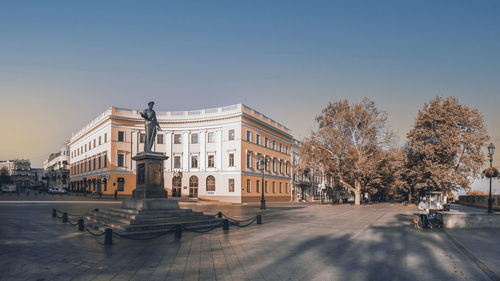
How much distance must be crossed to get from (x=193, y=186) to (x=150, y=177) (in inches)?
1543

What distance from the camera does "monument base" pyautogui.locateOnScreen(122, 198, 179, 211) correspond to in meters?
18.4

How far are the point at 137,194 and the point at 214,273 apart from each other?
11.6 metres

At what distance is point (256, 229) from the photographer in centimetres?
1869

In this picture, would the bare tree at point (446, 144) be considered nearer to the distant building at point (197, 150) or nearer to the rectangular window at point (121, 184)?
the distant building at point (197, 150)

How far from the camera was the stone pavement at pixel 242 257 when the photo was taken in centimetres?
901

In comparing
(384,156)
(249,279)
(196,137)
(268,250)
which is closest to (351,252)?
(268,250)

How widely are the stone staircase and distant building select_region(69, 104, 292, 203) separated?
34048 millimetres

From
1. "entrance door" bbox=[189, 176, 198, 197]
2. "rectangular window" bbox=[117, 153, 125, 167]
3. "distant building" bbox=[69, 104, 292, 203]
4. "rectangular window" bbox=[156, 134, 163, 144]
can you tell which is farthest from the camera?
"rectangular window" bbox=[156, 134, 163, 144]

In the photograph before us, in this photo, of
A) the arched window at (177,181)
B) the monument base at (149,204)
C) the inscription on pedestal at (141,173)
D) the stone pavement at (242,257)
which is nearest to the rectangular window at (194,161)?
the arched window at (177,181)

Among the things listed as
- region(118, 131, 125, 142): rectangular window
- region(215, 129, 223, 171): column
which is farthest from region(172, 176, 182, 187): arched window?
region(118, 131, 125, 142): rectangular window

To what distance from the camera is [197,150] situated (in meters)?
59.0

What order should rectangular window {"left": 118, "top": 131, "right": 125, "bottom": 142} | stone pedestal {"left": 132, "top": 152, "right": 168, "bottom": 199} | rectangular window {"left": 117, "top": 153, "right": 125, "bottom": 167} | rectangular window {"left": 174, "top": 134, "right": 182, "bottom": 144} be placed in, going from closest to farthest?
stone pedestal {"left": 132, "top": 152, "right": 168, "bottom": 199}
rectangular window {"left": 117, "top": 153, "right": 125, "bottom": 167}
rectangular window {"left": 118, "top": 131, "right": 125, "bottom": 142}
rectangular window {"left": 174, "top": 134, "right": 182, "bottom": 144}

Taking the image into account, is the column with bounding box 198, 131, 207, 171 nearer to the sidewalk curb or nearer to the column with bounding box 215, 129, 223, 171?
the column with bounding box 215, 129, 223, 171

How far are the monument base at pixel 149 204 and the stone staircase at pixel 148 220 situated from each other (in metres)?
0.31
